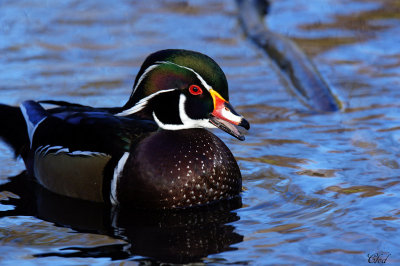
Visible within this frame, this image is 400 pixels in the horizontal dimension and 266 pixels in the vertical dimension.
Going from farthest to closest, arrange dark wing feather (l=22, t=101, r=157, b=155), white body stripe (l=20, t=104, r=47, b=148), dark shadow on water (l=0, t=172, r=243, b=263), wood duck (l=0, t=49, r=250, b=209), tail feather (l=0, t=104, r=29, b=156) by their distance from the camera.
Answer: tail feather (l=0, t=104, r=29, b=156) < white body stripe (l=20, t=104, r=47, b=148) < dark wing feather (l=22, t=101, r=157, b=155) < wood duck (l=0, t=49, r=250, b=209) < dark shadow on water (l=0, t=172, r=243, b=263)

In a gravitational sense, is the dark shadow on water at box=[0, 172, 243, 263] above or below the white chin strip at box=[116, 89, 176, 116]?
below

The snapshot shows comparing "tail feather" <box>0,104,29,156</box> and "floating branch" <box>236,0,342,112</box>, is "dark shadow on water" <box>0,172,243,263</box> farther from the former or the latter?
"floating branch" <box>236,0,342,112</box>

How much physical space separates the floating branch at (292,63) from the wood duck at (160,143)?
236 cm

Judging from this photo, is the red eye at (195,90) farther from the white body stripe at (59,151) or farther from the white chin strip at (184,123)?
the white body stripe at (59,151)

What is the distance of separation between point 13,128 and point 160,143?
1748mm

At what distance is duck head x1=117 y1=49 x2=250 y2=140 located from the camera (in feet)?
20.6

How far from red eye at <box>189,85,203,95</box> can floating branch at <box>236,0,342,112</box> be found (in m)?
2.48

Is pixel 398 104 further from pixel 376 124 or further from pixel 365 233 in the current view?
pixel 365 233

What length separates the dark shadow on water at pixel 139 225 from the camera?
555cm

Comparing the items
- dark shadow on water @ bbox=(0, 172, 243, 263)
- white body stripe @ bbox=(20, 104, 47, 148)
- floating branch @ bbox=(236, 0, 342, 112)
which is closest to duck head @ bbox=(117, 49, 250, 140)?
dark shadow on water @ bbox=(0, 172, 243, 263)

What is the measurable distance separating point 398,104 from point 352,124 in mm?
741

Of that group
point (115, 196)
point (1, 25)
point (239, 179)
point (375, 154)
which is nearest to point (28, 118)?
point (115, 196)

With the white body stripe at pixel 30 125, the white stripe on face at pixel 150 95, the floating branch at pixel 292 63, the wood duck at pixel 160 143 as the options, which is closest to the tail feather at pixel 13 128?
the white body stripe at pixel 30 125

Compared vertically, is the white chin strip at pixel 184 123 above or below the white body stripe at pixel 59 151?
above
